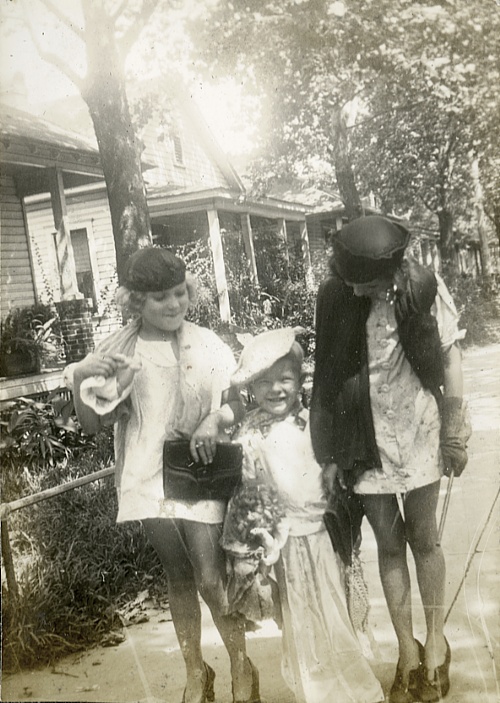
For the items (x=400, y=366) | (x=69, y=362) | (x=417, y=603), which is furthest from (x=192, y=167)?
(x=417, y=603)

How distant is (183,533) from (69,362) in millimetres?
881

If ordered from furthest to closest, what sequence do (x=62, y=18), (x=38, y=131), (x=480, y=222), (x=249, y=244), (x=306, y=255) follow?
(x=38, y=131), (x=62, y=18), (x=249, y=244), (x=480, y=222), (x=306, y=255)

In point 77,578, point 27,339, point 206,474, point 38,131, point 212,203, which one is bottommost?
point 77,578

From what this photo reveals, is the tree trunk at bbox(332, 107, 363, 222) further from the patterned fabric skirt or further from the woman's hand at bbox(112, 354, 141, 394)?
the patterned fabric skirt

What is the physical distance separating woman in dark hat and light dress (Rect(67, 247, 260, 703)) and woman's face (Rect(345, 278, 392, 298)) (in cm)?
56

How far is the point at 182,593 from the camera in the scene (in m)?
2.84

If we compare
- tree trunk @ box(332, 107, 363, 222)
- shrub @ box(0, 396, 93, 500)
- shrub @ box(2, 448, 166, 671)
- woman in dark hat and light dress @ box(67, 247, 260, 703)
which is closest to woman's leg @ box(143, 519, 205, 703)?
woman in dark hat and light dress @ box(67, 247, 260, 703)

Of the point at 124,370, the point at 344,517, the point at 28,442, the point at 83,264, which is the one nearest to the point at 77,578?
the point at 28,442

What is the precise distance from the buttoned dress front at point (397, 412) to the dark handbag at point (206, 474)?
0.53 metres

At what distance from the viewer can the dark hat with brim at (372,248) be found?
2.55 metres

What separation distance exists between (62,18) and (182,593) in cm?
249

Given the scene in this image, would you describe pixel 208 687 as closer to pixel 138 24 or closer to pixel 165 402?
pixel 165 402

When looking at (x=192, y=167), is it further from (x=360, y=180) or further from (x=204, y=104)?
(x=360, y=180)

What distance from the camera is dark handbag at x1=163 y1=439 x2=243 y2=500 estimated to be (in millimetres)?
2732
